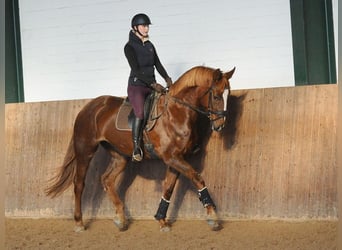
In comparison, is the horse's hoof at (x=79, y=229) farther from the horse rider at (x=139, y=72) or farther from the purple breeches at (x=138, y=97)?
the purple breeches at (x=138, y=97)

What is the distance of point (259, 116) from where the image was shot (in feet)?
21.8

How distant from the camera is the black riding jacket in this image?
6.30 m

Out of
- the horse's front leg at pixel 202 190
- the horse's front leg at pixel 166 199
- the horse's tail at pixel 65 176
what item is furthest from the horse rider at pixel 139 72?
the horse's tail at pixel 65 176

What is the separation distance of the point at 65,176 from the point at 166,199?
5.98 feet

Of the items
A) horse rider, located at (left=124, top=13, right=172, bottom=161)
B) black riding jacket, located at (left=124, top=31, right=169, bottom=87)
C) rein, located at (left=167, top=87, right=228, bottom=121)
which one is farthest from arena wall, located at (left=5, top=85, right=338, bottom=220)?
black riding jacket, located at (left=124, top=31, right=169, bottom=87)

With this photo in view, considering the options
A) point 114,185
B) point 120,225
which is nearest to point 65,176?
point 114,185

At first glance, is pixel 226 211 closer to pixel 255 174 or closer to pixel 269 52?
pixel 255 174

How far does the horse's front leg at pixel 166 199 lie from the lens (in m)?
6.37

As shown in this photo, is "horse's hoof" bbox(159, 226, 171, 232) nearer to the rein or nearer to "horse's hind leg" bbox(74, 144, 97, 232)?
"horse's hind leg" bbox(74, 144, 97, 232)

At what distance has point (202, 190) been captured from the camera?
5887mm

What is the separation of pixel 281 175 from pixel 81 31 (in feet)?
17.0

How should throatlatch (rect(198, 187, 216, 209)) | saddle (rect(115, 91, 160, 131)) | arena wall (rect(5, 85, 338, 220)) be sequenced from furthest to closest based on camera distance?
1. saddle (rect(115, 91, 160, 131))
2. arena wall (rect(5, 85, 338, 220))
3. throatlatch (rect(198, 187, 216, 209))

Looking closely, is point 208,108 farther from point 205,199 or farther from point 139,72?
point 205,199

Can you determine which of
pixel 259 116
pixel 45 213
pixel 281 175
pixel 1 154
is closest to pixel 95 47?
pixel 45 213
